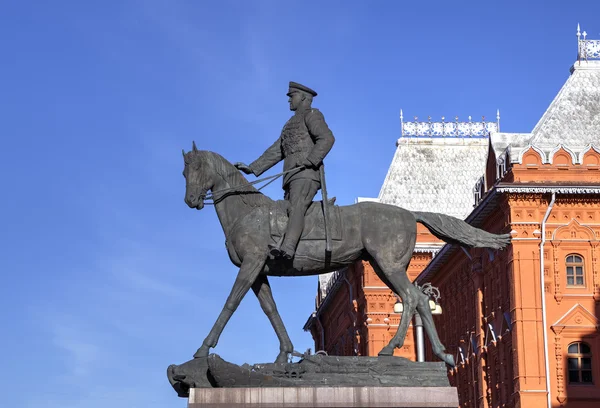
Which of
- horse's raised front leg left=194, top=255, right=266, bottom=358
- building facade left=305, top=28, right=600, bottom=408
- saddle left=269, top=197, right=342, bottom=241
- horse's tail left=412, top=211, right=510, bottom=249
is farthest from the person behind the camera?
building facade left=305, top=28, right=600, bottom=408

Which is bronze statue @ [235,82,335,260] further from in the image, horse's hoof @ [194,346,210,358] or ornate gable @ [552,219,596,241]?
ornate gable @ [552,219,596,241]

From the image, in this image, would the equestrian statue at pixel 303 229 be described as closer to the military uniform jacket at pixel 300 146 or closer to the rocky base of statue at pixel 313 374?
the military uniform jacket at pixel 300 146

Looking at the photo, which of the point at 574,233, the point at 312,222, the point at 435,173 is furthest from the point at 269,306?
the point at 435,173

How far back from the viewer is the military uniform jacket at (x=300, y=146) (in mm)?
18609

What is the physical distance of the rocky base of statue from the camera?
1716 cm

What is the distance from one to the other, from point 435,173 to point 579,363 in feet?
87.2

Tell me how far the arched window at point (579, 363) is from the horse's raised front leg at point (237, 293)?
95.5ft

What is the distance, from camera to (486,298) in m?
50.2

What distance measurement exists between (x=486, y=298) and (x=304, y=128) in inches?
1280

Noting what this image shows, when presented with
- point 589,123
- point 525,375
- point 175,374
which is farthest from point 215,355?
point 589,123

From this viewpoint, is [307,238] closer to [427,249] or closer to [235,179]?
[235,179]

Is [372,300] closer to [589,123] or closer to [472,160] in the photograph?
[472,160]

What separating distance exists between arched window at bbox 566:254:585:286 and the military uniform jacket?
2879 centimetres

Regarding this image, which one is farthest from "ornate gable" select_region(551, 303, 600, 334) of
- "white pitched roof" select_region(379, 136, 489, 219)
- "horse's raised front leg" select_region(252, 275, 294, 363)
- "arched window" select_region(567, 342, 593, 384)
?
"horse's raised front leg" select_region(252, 275, 294, 363)
